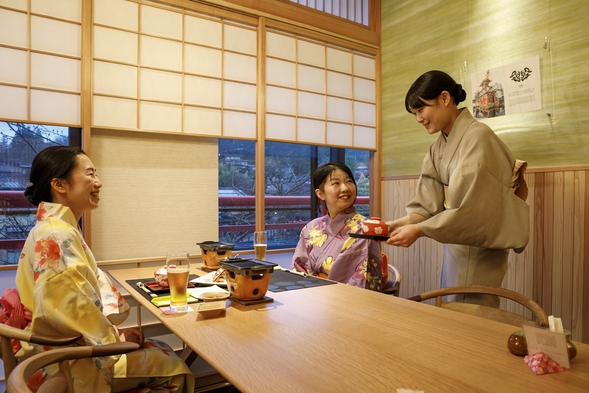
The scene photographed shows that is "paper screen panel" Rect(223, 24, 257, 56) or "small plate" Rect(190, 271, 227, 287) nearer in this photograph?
"small plate" Rect(190, 271, 227, 287)

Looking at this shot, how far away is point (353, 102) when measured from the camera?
418cm

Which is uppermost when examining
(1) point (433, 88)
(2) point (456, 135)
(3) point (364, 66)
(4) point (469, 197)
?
(3) point (364, 66)

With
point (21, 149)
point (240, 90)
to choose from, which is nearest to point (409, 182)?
point (240, 90)

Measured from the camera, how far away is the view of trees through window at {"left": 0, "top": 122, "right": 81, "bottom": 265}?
2.90 metres

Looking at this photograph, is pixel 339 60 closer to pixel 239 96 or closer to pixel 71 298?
pixel 239 96

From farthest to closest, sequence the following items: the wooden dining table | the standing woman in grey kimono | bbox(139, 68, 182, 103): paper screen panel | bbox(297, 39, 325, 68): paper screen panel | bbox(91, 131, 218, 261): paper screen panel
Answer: bbox(297, 39, 325, 68): paper screen panel → bbox(139, 68, 182, 103): paper screen panel → bbox(91, 131, 218, 261): paper screen panel → the standing woman in grey kimono → the wooden dining table

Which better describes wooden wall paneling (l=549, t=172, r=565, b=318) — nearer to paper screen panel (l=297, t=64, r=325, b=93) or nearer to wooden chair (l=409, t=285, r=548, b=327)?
wooden chair (l=409, t=285, r=548, b=327)

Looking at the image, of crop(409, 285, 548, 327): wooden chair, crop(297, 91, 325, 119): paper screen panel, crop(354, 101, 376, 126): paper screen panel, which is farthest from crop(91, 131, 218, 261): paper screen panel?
crop(409, 285, 548, 327): wooden chair

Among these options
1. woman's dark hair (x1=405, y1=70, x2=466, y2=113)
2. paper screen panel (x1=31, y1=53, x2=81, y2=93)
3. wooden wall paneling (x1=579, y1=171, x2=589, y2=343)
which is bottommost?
wooden wall paneling (x1=579, y1=171, x2=589, y2=343)

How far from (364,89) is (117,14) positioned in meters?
2.31

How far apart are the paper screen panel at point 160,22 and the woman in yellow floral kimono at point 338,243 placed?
5.49 ft

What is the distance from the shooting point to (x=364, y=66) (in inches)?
168

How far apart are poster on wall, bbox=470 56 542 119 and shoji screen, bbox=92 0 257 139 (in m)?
1.81

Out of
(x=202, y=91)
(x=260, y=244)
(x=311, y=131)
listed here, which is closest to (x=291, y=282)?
(x=260, y=244)
